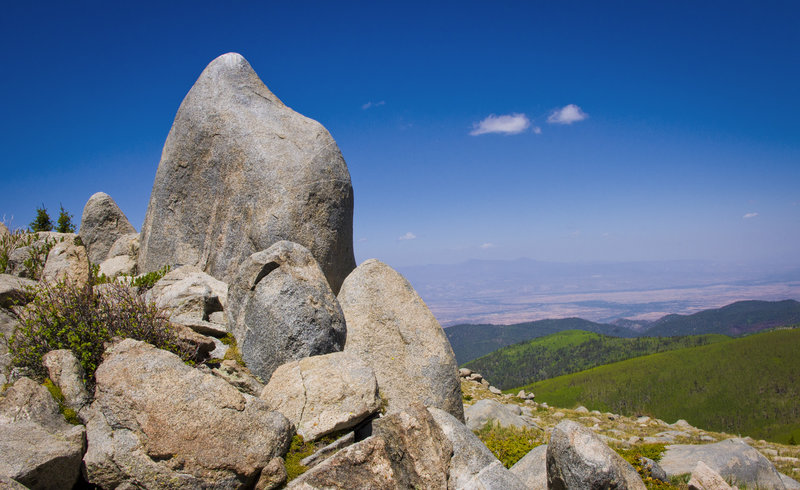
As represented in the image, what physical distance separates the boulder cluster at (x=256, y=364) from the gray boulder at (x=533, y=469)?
43 millimetres

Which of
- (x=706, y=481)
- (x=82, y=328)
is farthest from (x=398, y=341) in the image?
(x=706, y=481)

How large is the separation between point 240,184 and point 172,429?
39.6ft

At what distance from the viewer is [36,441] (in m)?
7.74

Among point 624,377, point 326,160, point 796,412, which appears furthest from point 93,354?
point 624,377

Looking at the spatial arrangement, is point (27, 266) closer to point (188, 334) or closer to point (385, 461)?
point (188, 334)

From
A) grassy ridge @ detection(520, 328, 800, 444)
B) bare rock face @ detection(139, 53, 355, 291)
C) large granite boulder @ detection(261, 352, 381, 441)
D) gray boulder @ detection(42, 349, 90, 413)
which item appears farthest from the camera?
grassy ridge @ detection(520, 328, 800, 444)

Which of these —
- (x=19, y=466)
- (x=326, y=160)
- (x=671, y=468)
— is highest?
(x=326, y=160)

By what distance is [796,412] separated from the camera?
102 metres

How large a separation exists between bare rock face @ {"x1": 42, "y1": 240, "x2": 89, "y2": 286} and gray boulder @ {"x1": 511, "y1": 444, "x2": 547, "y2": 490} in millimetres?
15145

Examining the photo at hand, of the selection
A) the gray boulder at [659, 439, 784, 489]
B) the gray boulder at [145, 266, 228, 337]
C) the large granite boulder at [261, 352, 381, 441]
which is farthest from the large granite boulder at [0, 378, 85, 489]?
the gray boulder at [659, 439, 784, 489]

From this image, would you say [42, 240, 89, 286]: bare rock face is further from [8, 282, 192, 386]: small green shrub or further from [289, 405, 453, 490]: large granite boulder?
[289, 405, 453, 490]: large granite boulder

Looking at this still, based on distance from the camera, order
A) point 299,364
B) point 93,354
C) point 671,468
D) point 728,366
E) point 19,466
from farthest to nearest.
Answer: point 728,366 < point 671,468 < point 299,364 < point 93,354 < point 19,466

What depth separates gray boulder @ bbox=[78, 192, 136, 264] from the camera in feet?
84.6

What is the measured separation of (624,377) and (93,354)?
14466 centimetres
